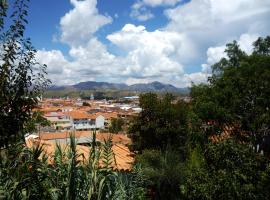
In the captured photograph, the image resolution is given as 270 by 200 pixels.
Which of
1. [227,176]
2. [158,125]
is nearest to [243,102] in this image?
[158,125]

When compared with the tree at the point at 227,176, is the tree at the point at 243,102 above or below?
above

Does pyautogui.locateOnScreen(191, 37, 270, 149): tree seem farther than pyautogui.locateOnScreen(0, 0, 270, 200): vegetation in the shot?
Yes

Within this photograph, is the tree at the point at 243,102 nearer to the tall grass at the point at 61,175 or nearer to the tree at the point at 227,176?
the tree at the point at 227,176

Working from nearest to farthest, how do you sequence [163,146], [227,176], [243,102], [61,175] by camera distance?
[61,175]
[227,176]
[243,102]
[163,146]

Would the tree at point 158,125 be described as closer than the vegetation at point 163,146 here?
No

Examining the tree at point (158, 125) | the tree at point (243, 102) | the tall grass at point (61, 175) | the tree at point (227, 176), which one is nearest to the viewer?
the tall grass at point (61, 175)

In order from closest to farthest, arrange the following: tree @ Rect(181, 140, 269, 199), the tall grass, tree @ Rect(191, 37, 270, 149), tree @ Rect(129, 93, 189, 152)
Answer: the tall grass, tree @ Rect(181, 140, 269, 199), tree @ Rect(191, 37, 270, 149), tree @ Rect(129, 93, 189, 152)

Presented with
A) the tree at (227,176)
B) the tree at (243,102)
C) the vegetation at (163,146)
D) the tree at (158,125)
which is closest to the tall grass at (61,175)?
the vegetation at (163,146)

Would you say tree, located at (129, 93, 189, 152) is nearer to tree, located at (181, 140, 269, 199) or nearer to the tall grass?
tree, located at (181, 140, 269, 199)

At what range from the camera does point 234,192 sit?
31.3ft

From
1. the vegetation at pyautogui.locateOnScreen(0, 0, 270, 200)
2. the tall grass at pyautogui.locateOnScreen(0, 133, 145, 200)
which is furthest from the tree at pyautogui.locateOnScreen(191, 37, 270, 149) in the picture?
the tall grass at pyautogui.locateOnScreen(0, 133, 145, 200)

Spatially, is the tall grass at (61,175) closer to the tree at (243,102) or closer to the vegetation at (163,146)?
the vegetation at (163,146)

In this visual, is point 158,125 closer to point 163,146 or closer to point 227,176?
point 163,146

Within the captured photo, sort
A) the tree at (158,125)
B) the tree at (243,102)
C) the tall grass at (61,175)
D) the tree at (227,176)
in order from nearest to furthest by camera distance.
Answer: the tall grass at (61,175) < the tree at (227,176) < the tree at (243,102) < the tree at (158,125)
